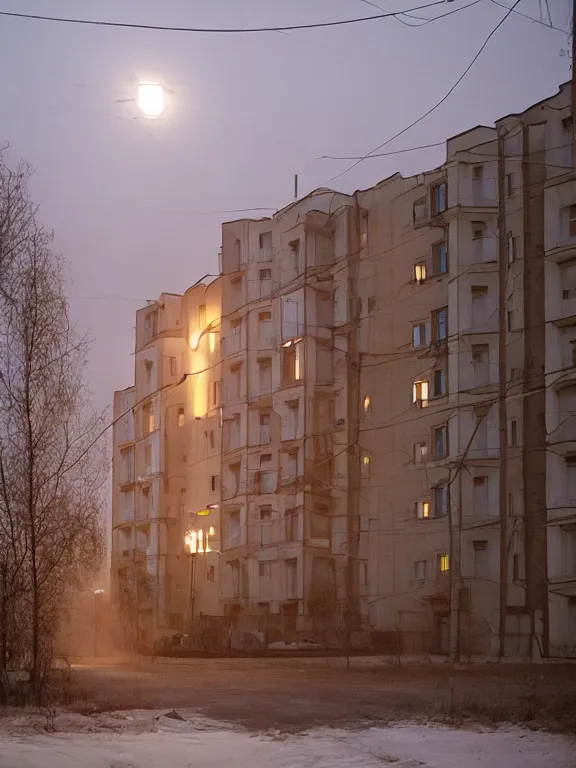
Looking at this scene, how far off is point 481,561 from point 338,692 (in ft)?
16.4

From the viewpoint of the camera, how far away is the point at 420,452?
1619 cm

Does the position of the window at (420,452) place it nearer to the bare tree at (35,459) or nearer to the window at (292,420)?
the window at (292,420)

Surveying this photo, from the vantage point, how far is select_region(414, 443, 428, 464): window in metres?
16.2

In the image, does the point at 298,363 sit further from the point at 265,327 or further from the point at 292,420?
the point at 265,327

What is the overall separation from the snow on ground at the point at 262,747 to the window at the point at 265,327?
11.6m

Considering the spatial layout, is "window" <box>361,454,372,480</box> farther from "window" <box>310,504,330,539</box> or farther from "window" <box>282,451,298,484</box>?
"window" <box>282,451,298,484</box>

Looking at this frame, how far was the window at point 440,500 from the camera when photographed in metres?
15.9

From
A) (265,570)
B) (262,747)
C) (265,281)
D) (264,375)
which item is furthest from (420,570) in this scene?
(262,747)

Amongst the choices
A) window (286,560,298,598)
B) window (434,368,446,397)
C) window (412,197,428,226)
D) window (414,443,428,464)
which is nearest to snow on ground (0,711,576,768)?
window (414,443,428,464)

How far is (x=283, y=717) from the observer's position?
8703 millimetres

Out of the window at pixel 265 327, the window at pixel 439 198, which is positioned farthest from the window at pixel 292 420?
the window at pixel 439 198

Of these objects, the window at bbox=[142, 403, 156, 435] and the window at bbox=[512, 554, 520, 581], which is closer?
the window at bbox=[512, 554, 520, 581]

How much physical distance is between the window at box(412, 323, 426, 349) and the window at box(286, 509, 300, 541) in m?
3.68

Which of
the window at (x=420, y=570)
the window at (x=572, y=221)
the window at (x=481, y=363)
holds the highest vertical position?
the window at (x=572, y=221)
